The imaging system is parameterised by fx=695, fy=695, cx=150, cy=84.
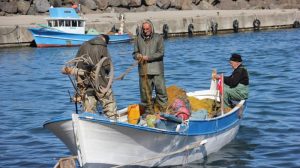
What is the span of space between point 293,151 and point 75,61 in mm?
4955

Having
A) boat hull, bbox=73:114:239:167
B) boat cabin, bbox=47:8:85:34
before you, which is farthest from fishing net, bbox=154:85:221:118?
boat cabin, bbox=47:8:85:34

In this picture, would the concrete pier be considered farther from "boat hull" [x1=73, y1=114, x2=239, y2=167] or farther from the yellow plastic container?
"boat hull" [x1=73, y1=114, x2=239, y2=167]

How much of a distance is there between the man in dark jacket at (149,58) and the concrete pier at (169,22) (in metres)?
24.9

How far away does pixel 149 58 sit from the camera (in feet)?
41.1

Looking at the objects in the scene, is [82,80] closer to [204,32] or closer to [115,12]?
[204,32]

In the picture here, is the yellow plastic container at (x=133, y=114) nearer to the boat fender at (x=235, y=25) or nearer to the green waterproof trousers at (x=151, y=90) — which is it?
Answer: the green waterproof trousers at (x=151, y=90)

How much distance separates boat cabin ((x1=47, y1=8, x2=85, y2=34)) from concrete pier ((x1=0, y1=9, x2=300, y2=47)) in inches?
61.6

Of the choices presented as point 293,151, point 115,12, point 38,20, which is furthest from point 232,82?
Result: point 115,12

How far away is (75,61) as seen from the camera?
11.7 meters

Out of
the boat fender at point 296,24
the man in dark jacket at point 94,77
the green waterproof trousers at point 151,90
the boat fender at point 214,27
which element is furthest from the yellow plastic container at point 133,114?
the boat fender at point 296,24

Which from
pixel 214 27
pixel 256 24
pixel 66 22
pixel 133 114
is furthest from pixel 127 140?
pixel 256 24

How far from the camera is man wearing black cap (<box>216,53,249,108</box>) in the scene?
47.2 feet

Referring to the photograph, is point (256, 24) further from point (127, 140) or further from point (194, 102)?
point (127, 140)

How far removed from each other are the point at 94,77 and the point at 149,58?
122 centimetres
